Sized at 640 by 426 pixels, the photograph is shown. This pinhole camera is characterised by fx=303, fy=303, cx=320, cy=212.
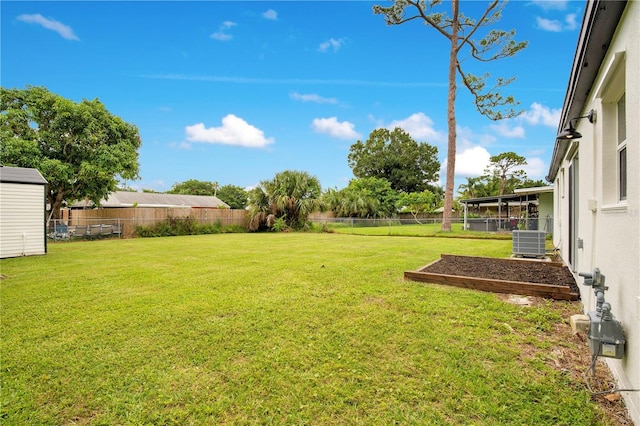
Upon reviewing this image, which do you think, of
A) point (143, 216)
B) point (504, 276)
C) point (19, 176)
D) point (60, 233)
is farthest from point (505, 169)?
point (19, 176)

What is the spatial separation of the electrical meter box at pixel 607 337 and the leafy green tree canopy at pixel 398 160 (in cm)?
4426

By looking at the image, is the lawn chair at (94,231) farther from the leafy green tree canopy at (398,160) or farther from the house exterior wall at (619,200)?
the leafy green tree canopy at (398,160)

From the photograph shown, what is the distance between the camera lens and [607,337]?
2.07m

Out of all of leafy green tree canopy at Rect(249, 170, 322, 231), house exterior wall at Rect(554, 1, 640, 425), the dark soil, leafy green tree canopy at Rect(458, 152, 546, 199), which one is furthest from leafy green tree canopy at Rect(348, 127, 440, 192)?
house exterior wall at Rect(554, 1, 640, 425)

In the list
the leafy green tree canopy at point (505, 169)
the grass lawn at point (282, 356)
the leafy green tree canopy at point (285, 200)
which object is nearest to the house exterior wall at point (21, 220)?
the grass lawn at point (282, 356)

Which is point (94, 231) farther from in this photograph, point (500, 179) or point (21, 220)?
point (500, 179)

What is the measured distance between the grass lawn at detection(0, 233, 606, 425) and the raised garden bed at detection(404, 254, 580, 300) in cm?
27

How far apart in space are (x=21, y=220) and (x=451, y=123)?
62.5 feet

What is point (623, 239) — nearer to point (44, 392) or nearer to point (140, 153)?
point (44, 392)

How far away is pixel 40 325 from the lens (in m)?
3.54

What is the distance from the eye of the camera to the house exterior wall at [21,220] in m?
8.63

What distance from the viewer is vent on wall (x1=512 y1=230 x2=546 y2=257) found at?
24.0 feet

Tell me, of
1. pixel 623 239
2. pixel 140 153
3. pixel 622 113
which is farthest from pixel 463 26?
pixel 140 153

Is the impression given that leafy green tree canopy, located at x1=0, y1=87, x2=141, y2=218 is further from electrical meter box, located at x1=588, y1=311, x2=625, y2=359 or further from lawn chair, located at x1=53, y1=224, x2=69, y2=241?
electrical meter box, located at x1=588, y1=311, x2=625, y2=359
